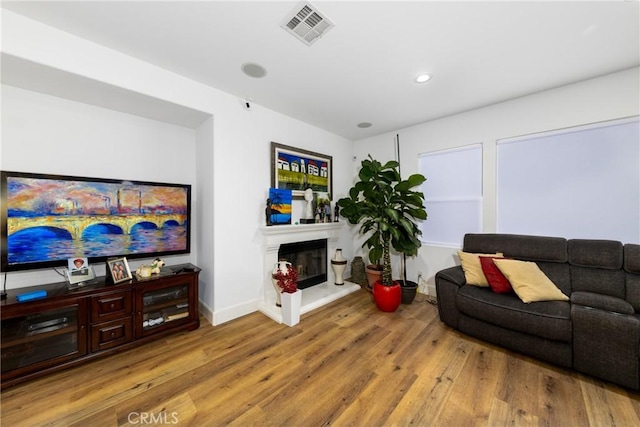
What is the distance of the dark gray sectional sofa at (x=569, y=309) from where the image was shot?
1.61 metres

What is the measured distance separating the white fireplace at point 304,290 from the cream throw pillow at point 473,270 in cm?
161

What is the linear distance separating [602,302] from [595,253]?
574mm

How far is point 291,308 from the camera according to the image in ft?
8.07

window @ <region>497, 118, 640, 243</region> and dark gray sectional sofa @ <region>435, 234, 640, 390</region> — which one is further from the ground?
window @ <region>497, 118, 640, 243</region>

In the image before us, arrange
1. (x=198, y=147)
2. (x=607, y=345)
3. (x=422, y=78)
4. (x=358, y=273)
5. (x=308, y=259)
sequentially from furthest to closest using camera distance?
(x=358, y=273)
(x=308, y=259)
(x=198, y=147)
(x=422, y=78)
(x=607, y=345)

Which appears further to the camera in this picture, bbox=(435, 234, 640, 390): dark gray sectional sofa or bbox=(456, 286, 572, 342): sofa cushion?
bbox=(456, 286, 572, 342): sofa cushion

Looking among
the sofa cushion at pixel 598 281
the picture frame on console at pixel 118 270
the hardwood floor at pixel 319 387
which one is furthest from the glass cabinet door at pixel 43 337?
the sofa cushion at pixel 598 281

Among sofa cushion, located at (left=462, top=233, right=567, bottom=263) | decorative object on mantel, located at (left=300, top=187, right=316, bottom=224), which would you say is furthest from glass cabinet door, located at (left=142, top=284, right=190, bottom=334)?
sofa cushion, located at (left=462, top=233, right=567, bottom=263)

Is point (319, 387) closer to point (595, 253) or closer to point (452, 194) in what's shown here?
point (595, 253)

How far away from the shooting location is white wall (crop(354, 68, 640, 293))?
221cm

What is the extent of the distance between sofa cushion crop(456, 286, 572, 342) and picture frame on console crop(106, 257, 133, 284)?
327 centimetres

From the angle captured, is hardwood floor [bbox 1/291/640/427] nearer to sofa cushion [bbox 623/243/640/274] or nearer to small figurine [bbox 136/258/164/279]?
small figurine [bbox 136/258/164/279]

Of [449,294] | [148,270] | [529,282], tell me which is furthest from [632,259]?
[148,270]

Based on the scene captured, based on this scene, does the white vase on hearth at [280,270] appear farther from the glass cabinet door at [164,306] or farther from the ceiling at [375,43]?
the ceiling at [375,43]
